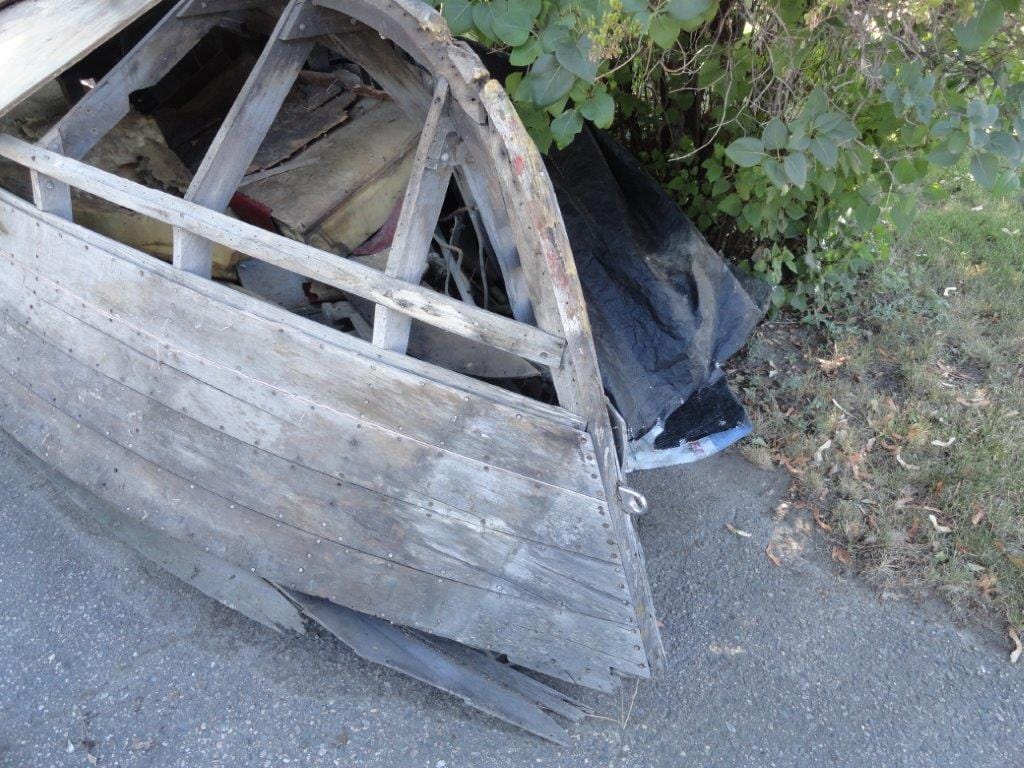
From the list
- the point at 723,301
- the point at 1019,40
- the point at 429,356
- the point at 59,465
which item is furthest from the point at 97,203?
the point at 1019,40

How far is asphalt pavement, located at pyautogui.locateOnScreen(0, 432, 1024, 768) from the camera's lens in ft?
7.88

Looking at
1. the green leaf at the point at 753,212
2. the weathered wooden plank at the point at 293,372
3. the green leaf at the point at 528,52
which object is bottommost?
the weathered wooden plank at the point at 293,372

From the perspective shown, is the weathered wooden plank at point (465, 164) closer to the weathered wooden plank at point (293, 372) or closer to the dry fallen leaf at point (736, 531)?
the weathered wooden plank at point (293, 372)

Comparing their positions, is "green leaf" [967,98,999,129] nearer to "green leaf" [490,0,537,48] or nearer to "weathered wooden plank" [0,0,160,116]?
"green leaf" [490,0,537,48]

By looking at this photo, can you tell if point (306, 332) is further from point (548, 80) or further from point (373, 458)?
point (548, 80)

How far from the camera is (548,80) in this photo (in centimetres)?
203

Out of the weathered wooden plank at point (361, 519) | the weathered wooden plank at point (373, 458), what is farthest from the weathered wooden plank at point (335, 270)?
the weathered wooden plank at point (361, 519)

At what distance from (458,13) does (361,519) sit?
1.41m

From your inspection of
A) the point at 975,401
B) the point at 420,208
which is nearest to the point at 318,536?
the point at 420,208

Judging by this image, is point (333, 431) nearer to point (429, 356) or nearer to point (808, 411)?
point (429, 356)

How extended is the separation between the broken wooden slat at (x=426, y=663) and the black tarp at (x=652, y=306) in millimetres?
1076

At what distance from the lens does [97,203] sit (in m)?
3.11

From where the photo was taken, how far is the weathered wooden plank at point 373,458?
87.1 inches

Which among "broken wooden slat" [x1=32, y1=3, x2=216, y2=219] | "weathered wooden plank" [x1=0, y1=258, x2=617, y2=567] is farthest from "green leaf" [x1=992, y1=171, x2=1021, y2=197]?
"broken wooden slat" [x1=32, y1=3, x2=216, y2=219]
